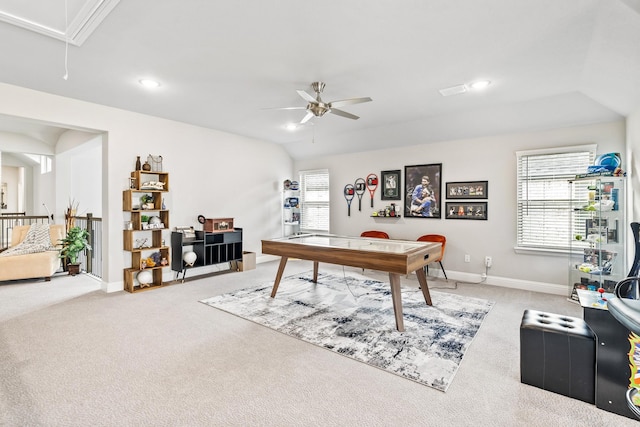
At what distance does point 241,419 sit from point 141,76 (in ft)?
11.2

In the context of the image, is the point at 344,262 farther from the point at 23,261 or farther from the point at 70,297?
the point at 23,261

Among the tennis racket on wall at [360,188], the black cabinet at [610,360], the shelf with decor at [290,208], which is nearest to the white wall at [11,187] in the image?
the shelf with decor at [290,208]

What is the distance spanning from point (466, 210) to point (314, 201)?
3.31 m

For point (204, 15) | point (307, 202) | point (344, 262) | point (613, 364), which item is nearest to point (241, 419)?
point (344, 262)

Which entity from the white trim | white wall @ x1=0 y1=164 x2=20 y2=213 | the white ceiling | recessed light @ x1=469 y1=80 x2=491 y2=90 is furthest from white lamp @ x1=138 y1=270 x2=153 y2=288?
white wall @ x1=0 y1=164 x2=20 y2=213

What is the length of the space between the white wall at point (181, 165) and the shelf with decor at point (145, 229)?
14 centimetres

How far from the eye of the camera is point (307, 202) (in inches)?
283

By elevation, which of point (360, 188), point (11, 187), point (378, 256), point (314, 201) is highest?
point (11, 187)

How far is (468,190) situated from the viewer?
4.97 m

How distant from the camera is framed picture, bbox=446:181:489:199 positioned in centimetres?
484

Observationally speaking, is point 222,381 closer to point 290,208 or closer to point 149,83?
point 149,83

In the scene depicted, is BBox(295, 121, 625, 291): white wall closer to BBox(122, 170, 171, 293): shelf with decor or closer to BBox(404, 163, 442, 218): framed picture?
BBox(404, 163, 442, 218): framed picture

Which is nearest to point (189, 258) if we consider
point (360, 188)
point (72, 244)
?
point (72, 244)

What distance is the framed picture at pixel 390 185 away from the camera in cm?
571
